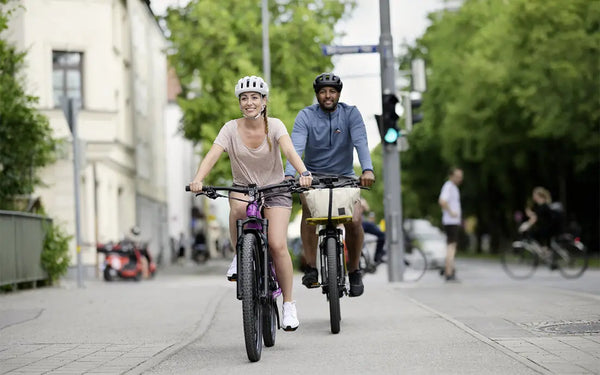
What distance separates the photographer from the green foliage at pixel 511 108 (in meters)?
35.6

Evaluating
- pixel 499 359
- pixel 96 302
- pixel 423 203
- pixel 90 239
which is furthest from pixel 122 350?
pixel 423 203

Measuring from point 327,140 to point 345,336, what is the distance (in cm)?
183

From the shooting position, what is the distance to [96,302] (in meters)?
15.6

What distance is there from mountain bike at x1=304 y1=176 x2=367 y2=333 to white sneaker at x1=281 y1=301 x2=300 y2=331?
0.69m

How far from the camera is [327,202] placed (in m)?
9.98

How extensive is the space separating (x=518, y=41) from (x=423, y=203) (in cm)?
2518

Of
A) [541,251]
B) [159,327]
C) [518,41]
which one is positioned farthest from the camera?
[518,41]

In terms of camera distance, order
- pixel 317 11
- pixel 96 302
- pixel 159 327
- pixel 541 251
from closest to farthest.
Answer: pixel 159 327 < pixel 96 302 < pixel 541 251 < pixel 317 11

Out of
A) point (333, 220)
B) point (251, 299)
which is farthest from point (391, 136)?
point (251, 299)

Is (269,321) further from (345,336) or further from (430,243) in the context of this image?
(430,243)

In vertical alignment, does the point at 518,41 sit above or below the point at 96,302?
above

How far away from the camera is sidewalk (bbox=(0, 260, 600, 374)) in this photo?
786cm

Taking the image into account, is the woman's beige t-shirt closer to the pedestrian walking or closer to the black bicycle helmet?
the black bicycle helmet

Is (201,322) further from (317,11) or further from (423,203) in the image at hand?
(423,203)
